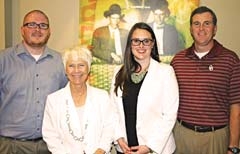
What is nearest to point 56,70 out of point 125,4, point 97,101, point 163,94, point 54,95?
point 54,95

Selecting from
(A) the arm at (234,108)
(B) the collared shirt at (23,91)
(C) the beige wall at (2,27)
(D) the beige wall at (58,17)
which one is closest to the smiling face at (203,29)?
(A) the arm at (234,108)

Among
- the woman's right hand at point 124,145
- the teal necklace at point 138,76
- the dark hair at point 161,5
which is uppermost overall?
the dark hair at point 161,5

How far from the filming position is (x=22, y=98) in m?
2.33

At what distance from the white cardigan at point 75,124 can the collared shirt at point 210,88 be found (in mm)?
604

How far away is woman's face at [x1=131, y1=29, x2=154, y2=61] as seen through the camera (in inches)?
85.7

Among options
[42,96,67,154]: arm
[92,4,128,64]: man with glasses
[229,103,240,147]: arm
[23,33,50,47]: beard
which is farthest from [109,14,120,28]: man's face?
[229,103,240,147]: arm

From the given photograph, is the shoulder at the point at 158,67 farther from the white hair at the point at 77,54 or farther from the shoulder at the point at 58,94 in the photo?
the shoulder at the point at 58,94

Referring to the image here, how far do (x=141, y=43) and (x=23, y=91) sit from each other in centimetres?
94

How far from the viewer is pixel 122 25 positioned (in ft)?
10.5

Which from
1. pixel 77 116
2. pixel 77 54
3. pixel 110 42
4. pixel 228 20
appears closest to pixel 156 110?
pixel 77 116

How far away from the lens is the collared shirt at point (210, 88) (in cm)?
227

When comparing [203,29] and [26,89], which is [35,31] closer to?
[26,89]

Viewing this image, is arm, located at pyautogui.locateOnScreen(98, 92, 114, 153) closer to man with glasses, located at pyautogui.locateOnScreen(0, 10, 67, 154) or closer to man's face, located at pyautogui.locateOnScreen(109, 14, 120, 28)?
man with glasses, located at pyautogui.locateOnScreen(0, 10, 67, 154)

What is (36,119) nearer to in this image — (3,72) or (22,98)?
(22,98)
